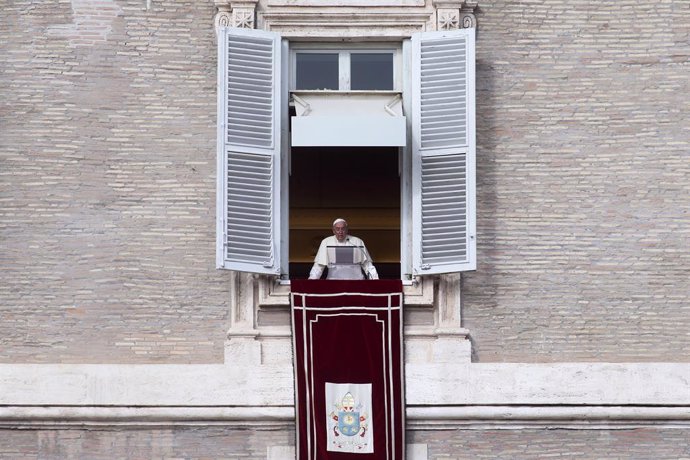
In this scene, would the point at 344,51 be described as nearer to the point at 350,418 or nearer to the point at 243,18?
the point at 243,18

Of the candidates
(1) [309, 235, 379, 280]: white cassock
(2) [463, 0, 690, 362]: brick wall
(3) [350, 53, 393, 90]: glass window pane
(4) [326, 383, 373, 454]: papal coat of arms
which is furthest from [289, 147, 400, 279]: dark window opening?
(4) [326, 383, 373, 454]: papal coat of arms

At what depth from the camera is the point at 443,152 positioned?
A: 48.8ft

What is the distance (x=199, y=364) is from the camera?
1466 cm

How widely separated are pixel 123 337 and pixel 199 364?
62cm

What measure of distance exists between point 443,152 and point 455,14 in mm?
1109

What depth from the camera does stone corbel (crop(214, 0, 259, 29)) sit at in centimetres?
1508

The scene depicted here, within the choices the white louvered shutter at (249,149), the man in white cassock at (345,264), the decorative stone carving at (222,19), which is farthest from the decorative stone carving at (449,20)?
the man in white cassock at (345,264)

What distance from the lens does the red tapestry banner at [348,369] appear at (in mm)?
14406

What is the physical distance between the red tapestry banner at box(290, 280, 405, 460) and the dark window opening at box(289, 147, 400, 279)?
462 centimetres

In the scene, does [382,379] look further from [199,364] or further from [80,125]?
[80,125]

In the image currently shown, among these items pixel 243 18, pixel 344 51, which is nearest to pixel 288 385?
pixel 344 51

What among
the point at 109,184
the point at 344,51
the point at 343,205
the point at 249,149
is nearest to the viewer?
the point at 249,149

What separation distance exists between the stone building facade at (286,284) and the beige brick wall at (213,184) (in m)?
0.02

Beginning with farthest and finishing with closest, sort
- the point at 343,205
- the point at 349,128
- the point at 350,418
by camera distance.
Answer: the point at 343,205 < the point at 349,128 < the point at 350,418
